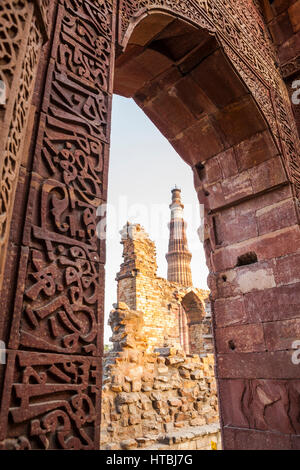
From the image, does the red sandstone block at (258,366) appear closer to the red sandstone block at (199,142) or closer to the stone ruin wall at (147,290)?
the red sandstone block at (199,142)

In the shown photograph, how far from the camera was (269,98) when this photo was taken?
358cm

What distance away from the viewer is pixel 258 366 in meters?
2.79

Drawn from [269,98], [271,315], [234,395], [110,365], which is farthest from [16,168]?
[110,365]

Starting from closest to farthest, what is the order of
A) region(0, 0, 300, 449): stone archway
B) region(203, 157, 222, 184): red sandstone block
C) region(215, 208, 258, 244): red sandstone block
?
1. region(0, 0, 300, 449): stone archway
2. region(215, 208, 258, 244): red sandstone block
3. region(203, 157, 222, 184): red sandstone block

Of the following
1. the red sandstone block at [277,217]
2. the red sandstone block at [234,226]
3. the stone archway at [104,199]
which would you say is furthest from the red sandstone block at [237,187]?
the red sandstone block at [277,217]

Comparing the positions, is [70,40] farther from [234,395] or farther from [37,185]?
[234,395]

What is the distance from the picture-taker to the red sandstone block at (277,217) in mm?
3031

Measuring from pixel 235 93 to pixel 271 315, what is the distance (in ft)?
7.00

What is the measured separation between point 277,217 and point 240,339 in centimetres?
120

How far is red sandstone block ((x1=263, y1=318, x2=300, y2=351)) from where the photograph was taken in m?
2.71

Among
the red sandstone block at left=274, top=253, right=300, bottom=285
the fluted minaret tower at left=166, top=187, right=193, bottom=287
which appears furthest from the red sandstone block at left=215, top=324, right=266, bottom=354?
the fluted minaret tower at left=166, top=187, right=193, bottom=287

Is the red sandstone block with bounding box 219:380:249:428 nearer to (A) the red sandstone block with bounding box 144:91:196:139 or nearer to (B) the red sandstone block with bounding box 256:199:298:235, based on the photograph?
(B) the red sandstone block with bounding box 256:199:298:235

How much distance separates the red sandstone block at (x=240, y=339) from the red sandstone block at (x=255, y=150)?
5.26 ft

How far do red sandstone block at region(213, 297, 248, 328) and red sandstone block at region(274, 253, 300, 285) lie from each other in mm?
→ 413
